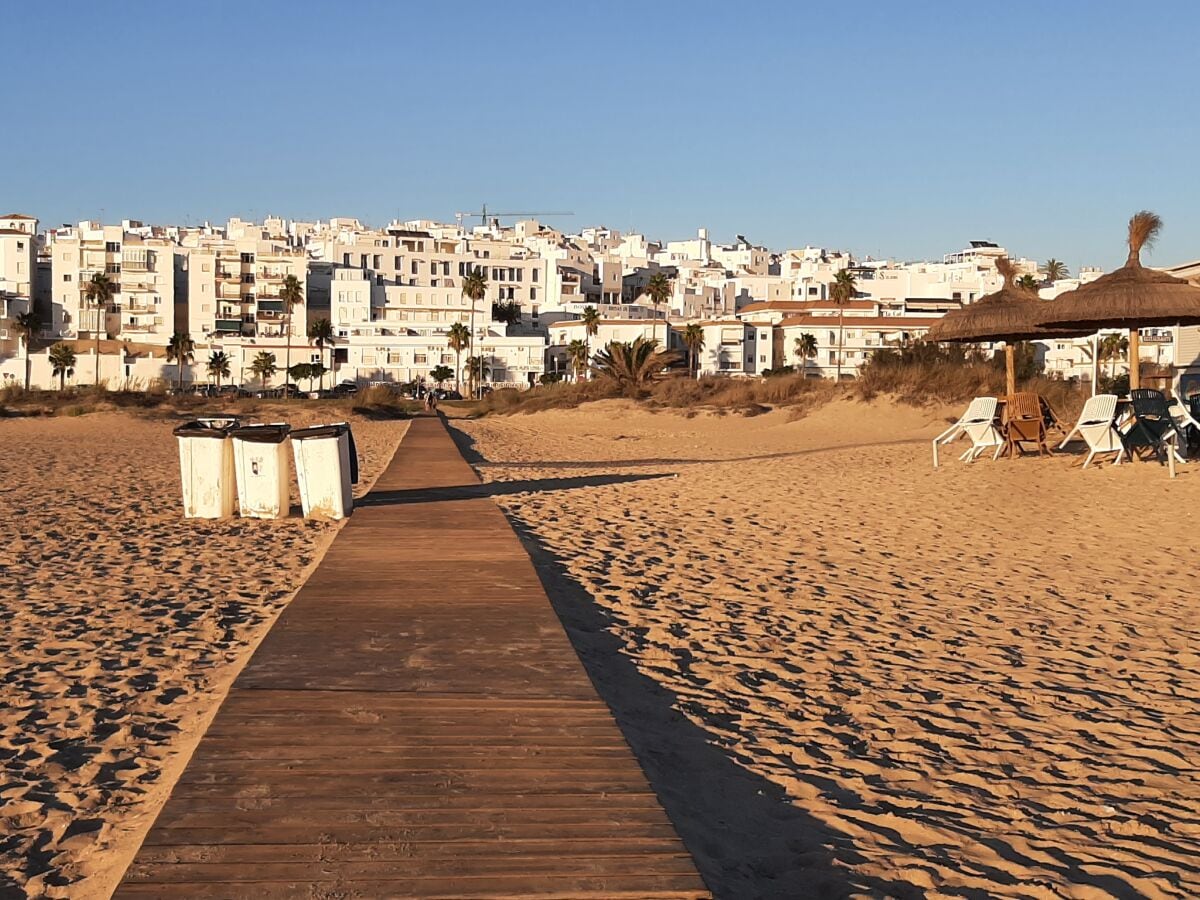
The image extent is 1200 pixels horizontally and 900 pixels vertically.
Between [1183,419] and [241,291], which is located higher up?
[241,291]

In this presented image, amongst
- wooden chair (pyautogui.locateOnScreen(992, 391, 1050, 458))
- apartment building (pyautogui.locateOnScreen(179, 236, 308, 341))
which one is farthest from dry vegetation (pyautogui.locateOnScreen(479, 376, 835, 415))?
apartment building (pyautogui.locateOnScreen(179, 236, 308, 341))

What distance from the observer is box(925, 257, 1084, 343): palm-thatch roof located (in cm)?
1789

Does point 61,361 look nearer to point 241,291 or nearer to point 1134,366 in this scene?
point 241,291

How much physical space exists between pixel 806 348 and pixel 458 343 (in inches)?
921

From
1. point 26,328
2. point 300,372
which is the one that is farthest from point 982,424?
point 26,328

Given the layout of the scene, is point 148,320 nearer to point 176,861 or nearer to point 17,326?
point 17,326

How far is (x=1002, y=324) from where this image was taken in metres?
18.0

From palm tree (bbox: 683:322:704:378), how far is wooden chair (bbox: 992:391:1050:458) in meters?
58.8

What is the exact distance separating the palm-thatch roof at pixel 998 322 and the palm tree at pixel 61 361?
68363 mm

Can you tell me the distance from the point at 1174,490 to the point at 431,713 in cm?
1081

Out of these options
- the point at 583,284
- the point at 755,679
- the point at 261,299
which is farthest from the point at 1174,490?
the point at 583,284

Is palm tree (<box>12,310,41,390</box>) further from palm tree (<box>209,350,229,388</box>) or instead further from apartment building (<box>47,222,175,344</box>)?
palm tree (<box>209,350,229,388</box>)

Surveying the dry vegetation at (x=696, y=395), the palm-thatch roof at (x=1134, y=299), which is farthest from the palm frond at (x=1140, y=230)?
the dry vegetation at (x=696, y=395)

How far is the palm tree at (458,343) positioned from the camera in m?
79.5
